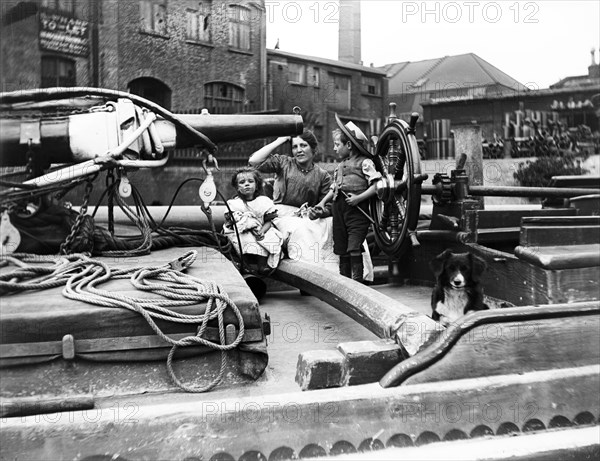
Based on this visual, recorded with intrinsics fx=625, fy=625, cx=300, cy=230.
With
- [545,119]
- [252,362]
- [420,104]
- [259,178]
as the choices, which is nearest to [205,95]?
[420,104]

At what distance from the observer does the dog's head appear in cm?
258

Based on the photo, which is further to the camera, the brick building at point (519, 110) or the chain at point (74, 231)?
the brick building at point (519, 110)

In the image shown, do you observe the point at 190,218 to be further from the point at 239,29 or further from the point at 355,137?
the point at 239,29

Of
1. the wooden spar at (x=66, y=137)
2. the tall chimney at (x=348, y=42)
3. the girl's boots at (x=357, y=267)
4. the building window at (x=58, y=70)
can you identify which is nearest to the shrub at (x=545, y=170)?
the tall chimney at (x=348, y=42)

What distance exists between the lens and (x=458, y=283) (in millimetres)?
2580

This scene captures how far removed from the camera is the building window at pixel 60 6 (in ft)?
36.1

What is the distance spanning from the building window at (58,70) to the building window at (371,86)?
8327 millimetres

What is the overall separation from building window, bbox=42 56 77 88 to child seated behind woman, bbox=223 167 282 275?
8513mm

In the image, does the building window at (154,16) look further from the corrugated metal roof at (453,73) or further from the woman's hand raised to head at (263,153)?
the woman's hand raised to head at (263,153)

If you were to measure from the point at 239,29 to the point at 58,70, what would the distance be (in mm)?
4460

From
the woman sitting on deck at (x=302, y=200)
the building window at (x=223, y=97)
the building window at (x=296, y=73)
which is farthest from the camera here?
the building window at (x=296, y=73)

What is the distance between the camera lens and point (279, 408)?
1589mm

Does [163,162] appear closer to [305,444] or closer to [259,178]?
[259,178]

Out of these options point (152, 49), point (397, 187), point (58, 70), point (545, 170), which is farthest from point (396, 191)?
point (545, 170)
